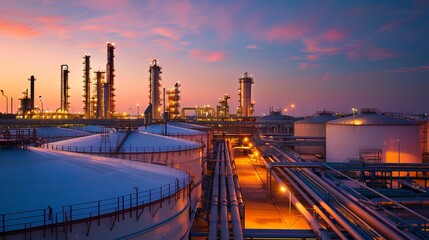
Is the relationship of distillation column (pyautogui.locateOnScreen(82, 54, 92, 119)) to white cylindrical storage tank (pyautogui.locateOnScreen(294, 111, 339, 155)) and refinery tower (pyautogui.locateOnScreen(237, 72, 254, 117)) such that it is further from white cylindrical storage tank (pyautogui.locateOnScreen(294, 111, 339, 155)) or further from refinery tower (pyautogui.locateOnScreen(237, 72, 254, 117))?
white cylindrical storage tank (pyautogui.locateOnScreen(294, 111, 339, 155))

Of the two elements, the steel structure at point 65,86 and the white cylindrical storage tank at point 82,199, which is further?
the steel structure at point 65,86

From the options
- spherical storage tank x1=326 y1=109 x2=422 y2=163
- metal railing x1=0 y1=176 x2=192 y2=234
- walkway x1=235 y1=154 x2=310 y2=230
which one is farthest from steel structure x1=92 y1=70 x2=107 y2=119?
metal railing x1=0 y1=176 x2=192 y2=234

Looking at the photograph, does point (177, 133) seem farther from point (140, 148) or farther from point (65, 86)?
point (65, 86)

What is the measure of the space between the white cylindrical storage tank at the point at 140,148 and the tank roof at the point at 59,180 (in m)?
6.93

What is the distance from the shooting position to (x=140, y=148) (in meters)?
20.6

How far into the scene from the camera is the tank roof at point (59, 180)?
→ 30.1 feet

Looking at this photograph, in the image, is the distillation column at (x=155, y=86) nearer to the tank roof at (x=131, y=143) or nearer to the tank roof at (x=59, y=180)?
the tank roof at (x=131, y=143)

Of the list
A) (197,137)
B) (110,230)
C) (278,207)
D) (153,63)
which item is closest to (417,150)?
(278,207)

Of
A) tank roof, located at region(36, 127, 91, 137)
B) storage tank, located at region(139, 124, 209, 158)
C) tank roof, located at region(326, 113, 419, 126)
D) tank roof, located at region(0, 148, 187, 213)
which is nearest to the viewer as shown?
tank roof, located at region(0, 148, 187, 213)

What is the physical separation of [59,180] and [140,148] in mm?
10315

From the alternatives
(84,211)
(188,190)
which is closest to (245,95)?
(188,190)

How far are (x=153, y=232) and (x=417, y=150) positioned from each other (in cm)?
3247

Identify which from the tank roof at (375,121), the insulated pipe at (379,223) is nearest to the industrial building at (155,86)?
the tank roof at (375,121)

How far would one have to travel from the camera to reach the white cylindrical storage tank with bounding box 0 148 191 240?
8.55 m
